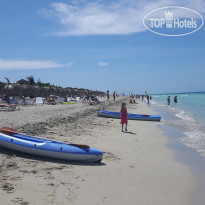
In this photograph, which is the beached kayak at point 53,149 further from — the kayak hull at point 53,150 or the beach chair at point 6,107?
the beach chair at point 6,107

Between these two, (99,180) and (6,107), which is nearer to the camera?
(99,180)

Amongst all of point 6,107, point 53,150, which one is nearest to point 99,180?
point 53,150

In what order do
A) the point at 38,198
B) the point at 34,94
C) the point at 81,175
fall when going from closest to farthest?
the point at 38,198 → the point at 81,175 → the point at 34,94

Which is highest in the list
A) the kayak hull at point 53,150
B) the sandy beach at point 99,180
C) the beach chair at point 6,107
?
the beach chair at point 6,107

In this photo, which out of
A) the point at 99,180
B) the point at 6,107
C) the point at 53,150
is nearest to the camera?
the point at 99,180

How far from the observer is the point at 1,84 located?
971 inches

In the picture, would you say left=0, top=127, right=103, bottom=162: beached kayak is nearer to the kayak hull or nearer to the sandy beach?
the kayak hull

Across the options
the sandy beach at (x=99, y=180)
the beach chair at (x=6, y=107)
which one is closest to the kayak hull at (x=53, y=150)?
the sandy beach at (x=99, y=180)

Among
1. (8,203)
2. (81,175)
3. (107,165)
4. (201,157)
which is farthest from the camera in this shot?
(201,157)

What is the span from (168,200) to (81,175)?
169 cm

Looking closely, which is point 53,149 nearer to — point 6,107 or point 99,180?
point 99,180

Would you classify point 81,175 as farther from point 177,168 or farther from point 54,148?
point 177,168

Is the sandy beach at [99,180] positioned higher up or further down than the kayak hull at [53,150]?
further down

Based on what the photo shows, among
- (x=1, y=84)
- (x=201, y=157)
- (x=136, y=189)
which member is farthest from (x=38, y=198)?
(x=1, y=84)
